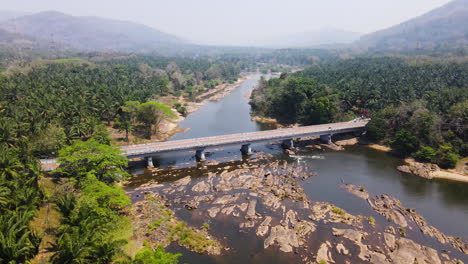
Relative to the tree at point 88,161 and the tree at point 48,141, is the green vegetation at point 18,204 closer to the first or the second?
the tree at point 88,161

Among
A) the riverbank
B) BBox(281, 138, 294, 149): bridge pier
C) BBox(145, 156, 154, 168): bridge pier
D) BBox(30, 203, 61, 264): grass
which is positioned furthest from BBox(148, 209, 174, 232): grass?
BBox(281, 138, 294, 149): bridge pier

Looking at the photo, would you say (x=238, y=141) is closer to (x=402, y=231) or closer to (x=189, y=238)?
(x=189, y=238)

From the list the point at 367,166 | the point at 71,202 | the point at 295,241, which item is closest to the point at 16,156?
the point at 71,202

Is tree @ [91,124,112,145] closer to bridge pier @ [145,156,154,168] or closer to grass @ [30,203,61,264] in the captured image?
bridge pier @ [145,156,154,168]

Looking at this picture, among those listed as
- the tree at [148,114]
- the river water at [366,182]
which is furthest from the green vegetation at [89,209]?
the tree at [148,114]

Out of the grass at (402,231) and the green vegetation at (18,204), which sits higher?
the green vegetation at (18,204)

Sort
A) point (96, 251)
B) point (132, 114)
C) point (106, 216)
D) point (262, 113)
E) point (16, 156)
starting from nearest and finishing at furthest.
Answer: point (96, 251) → point (106, 216) → point (16, 156) → point (132, 114) → point (262, 113)

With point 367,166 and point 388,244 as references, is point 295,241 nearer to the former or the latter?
point 388,244
